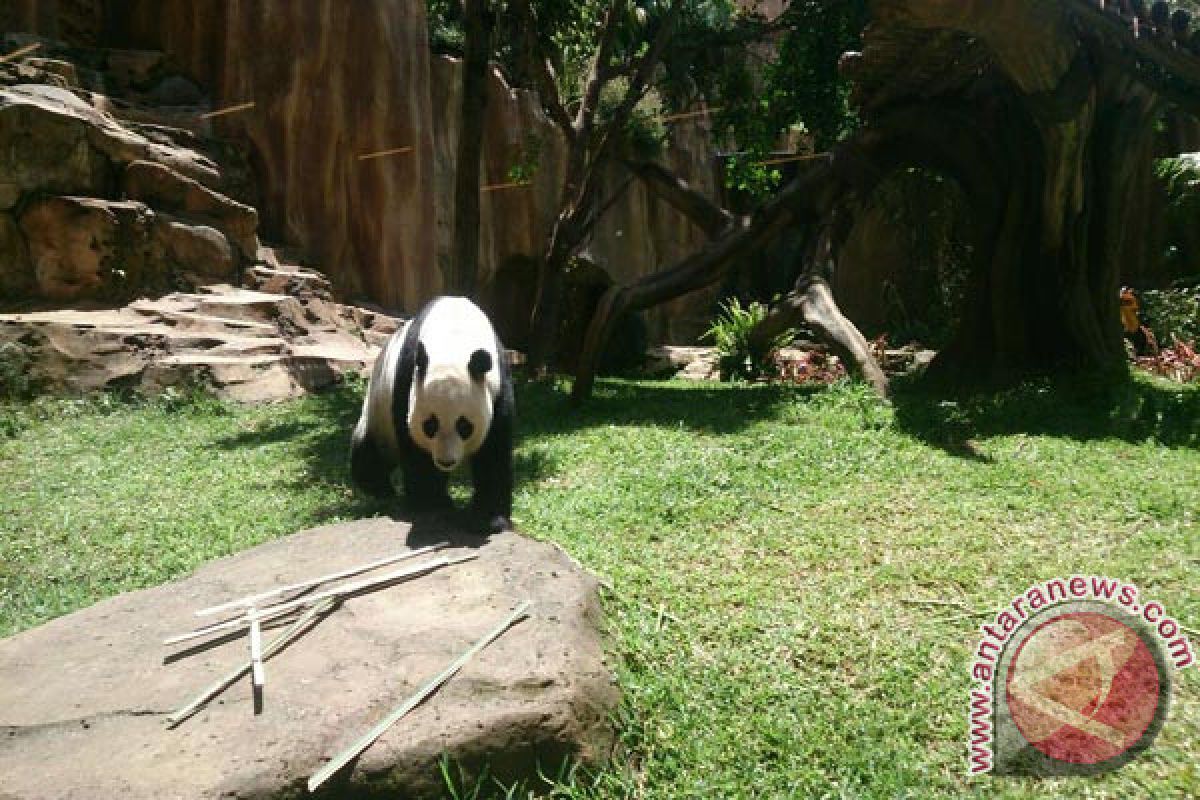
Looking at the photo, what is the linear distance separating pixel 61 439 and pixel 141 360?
1.59m

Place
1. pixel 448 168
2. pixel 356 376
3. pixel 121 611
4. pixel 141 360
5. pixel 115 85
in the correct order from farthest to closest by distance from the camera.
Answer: pixel 448 168, pixel 115 85, pixel 356 376, pixel 141 360, pixel 121 611

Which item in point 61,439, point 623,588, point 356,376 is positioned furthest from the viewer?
point 356,376

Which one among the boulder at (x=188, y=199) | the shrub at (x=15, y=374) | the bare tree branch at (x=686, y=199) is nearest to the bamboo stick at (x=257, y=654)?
the shrub at (x=15, y=374)

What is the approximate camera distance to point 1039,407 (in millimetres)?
6219

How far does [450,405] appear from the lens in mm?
3631

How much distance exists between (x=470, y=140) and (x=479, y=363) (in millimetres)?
5222

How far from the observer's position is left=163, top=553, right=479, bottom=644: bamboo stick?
9.46 feet

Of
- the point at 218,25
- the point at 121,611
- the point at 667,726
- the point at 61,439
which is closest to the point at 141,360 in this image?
the point at 61,439

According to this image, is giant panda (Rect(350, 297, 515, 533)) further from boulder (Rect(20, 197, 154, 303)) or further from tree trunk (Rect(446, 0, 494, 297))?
boulder (Rect(20, 197, 154, 303))

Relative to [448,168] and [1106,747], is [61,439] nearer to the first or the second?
[1106,747]

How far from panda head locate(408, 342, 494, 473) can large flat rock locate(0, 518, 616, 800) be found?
1.88 ft

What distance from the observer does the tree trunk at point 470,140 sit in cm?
787

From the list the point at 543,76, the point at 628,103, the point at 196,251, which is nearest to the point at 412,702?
the point at 628,103

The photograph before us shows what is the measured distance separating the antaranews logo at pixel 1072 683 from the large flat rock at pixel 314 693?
4.25ft
